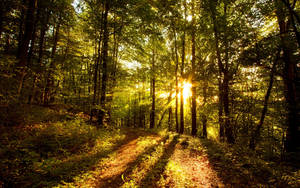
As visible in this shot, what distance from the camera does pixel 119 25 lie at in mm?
11008

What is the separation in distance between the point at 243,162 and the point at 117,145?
23.4ft

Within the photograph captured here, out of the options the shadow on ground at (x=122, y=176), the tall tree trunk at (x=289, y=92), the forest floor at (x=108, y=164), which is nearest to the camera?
the forest floor at (x=108, y=164)

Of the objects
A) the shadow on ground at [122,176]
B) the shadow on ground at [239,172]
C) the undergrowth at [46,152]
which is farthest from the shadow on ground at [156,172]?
the undergrowth at [46,152]

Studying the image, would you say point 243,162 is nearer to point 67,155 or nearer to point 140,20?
point 67,155

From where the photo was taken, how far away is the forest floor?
13.2 ft

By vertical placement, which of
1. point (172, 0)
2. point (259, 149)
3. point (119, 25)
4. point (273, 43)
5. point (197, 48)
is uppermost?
point (172, 0)

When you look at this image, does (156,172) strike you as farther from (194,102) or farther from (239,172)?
(194,102)

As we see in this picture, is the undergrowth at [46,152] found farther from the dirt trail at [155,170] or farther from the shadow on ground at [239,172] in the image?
the shadow on ground at [239,172]

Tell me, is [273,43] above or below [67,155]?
above

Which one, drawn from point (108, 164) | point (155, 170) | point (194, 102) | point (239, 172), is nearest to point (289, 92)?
point (194, 102)

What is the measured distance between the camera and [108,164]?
5703 mm

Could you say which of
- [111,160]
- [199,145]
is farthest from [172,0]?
[111,160]

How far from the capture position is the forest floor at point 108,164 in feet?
13.2

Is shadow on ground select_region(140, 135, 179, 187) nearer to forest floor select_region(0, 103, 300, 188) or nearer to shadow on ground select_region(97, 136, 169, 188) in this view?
forest floor select_region(0, 103, 300, 188)
